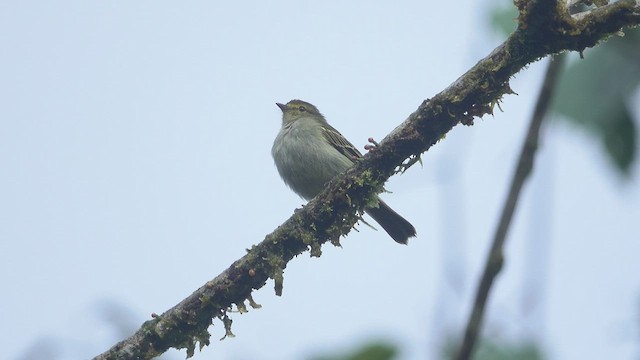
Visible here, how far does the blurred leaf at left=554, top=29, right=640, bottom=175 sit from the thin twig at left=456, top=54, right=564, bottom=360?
0.36 metres

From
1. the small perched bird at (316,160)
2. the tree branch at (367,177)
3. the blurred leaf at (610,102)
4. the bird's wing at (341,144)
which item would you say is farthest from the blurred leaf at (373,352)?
the bird's wing at (341,144)

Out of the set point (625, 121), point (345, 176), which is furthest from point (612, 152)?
point (345, 176)

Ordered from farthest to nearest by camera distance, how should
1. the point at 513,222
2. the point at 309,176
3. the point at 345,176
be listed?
the point at 309,176 → the point at 345,176 → the point at 513,222

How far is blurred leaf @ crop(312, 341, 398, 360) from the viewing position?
169 cm

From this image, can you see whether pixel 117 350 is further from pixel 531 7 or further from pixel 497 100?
pixel 531 7

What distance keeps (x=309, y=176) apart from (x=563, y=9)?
13.9 feet

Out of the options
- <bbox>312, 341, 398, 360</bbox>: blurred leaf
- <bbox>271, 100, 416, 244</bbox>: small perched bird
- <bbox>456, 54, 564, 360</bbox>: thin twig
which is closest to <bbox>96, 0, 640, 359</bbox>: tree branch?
<bbox>456, 54, 564, 360</bbox>: thin twig

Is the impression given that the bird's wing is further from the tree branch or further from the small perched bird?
the tree branch

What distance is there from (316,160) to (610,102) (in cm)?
504

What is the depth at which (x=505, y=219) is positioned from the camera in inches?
64.6

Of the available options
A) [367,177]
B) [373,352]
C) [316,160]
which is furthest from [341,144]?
[373,352]

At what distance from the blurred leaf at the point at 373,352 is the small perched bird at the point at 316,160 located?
5101 millimetres

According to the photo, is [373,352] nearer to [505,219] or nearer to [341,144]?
[505,219]

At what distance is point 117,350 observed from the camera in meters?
4.28
